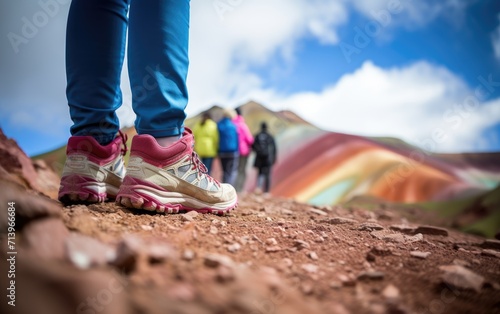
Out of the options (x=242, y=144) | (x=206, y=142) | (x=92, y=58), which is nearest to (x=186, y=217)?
(x=92, y=58)

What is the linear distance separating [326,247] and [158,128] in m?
0.96

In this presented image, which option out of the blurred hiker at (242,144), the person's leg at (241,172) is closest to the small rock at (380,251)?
the blurred hiker at (242,144)

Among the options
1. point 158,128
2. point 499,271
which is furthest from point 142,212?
point 499,271

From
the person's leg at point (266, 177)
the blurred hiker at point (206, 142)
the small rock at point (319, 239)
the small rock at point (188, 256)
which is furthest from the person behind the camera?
the person's leg at point (266, 177)

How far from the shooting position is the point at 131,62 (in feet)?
4.74

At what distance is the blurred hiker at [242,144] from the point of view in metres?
7.18

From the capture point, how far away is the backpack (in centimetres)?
747

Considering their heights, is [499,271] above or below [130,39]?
below

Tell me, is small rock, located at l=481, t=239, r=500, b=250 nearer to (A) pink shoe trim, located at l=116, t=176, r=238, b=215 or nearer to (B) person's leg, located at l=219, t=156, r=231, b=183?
(A) pink shoe trim, located at l=116, t=176, r=238, b=215

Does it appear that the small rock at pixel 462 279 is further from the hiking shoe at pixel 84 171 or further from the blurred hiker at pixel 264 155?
the blurred hiker at pixel 264 155

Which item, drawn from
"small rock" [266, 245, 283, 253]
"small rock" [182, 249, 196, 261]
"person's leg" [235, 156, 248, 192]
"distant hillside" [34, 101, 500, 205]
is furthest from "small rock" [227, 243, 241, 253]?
"distant hillside" [34, 101, 500, 205]

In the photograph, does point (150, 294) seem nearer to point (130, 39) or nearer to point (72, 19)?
point (130, 39)

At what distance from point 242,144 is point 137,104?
5804mm

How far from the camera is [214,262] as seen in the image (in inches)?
33.5
